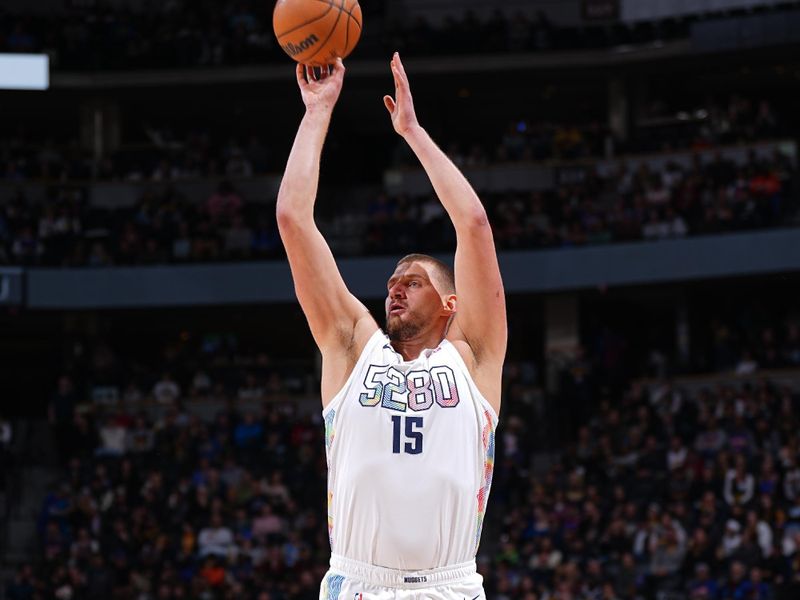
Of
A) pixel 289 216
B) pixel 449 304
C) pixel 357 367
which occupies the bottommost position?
pixel 357 367

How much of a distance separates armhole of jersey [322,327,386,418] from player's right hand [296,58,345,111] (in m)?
0.95

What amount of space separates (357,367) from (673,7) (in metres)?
27.8

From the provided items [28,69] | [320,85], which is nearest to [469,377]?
[320,85]

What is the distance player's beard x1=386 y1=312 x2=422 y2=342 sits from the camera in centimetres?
563

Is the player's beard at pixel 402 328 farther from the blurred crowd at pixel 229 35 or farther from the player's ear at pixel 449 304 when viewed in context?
the blurred crowd at pixel 229 35

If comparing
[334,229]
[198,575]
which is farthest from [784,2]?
[198,575]

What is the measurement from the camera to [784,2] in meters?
30.5

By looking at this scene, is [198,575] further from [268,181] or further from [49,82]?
[49,82]

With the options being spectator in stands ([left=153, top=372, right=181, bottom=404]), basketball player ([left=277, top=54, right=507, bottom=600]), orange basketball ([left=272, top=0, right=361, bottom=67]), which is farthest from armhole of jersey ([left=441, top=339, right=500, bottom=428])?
spectator in stands ([left=153, top=372, right=181, bottom=404])

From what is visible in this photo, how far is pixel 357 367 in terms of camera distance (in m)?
5.52

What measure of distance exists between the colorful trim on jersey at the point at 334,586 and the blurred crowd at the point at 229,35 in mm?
26945

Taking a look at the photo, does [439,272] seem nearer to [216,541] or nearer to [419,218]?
[216,541]

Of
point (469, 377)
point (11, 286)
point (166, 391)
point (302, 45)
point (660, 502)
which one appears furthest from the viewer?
point (11, 286)

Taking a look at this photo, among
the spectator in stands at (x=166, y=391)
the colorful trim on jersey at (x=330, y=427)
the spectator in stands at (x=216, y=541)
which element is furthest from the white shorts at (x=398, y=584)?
the spectator in stands at (x=166, y=391)
